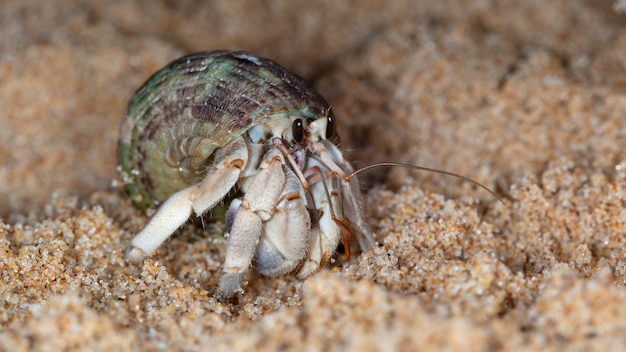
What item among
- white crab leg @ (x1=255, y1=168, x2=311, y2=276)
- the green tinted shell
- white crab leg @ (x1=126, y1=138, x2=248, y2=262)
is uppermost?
the green tinted shell

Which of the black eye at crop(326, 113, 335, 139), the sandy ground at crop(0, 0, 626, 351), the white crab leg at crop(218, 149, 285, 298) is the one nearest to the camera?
the sandy ground at crop(0, 0, 626, 351)

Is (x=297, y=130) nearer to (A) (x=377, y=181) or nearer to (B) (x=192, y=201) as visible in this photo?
(B) (x=192, y=201)

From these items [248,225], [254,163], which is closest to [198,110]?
[254,163]

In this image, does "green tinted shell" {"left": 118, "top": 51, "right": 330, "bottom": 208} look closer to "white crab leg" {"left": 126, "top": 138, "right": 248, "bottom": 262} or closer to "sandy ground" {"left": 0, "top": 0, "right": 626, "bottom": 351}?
"white crab leg" {"left": 126, "top": 138, "right": 248, "bottom": 262}

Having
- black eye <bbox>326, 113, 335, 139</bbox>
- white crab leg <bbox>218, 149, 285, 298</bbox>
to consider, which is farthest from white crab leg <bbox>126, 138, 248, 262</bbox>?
black eye <bbox>326, 113, 335, 139</bbox>

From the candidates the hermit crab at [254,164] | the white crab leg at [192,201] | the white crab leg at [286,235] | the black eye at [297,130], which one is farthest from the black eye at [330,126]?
the white crab leg at [192,201]

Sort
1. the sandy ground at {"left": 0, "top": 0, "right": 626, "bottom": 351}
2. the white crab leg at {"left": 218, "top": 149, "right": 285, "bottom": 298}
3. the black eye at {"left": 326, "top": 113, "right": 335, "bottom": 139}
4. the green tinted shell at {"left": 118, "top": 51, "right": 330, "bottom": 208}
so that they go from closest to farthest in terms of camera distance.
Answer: the sandy ground at {"left": 0, "top": 0, "right": 626, "bottom": 351} < the white crab leg at {"left": 218, "top": 149, "right": 285, "bottom": 298} < the green tinted shell at {"left": 118, "top": 51, "right": 330, "bottom": 208} < the black eye at {"left": 326, "top": 113, "right": 335, "bottom": 139}

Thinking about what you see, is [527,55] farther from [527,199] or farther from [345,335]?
[345,335]
